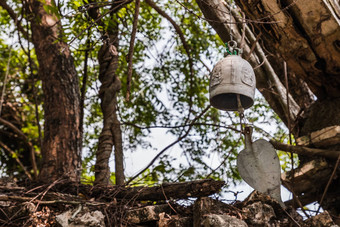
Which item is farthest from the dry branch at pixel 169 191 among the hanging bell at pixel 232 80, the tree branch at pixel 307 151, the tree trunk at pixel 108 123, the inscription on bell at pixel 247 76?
the tree branch at pixel 307 151

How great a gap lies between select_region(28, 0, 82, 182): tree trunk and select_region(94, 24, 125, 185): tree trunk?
244mm

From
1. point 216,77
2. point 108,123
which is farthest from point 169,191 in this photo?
point 108,123

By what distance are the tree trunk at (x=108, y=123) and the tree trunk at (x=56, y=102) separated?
24 cm

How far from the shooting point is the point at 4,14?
20.5ft

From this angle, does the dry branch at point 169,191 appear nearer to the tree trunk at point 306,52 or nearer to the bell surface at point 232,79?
the bell surface at point 232,79

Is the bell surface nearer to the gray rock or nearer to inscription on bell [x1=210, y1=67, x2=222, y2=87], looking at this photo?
inscription on bell [x1=210, y1=67, x2=222, y2=87]

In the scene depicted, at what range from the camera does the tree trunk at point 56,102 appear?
4133mm

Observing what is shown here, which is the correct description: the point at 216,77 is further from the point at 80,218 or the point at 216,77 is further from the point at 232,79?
the point at 80,218

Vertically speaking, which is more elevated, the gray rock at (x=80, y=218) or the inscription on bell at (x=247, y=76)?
the inscription on bell at (x=247, y=76)

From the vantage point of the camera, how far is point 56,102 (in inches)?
176

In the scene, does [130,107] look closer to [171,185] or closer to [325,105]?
[325,105]

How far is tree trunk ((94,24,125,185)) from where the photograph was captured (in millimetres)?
4016

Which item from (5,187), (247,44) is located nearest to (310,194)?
(247,44)

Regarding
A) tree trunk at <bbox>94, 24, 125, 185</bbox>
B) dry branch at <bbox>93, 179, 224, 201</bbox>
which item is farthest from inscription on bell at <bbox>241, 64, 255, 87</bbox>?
tree trunk at <bbox>94, 24, 125, 185</bbox>
